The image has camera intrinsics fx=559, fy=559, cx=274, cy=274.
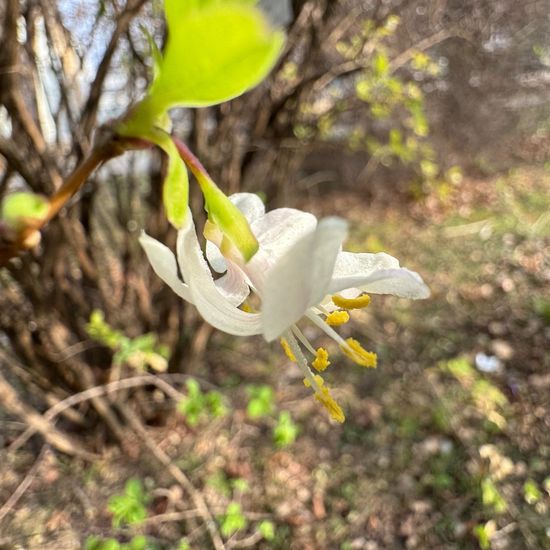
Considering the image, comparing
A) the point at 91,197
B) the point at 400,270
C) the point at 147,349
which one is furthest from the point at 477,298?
the point at 400,270

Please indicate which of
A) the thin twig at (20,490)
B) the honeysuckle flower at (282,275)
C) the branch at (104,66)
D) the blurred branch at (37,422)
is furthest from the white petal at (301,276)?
the thin twig at (20,490)

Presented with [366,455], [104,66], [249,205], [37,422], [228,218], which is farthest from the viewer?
[366,455]

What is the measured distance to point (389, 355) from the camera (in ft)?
7.04

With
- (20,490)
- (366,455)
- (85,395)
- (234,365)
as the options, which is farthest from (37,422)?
(366,455)

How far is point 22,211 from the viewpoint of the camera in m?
0.27

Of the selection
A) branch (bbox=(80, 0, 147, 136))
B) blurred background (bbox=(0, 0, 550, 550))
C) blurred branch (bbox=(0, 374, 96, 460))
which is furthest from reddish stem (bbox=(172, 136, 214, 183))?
blurred branch (bbox=(0, 374, 96, 460))

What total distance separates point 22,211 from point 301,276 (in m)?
0.15

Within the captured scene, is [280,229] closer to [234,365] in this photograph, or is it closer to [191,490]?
[191,490]

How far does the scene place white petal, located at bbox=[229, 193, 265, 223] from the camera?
43 cm

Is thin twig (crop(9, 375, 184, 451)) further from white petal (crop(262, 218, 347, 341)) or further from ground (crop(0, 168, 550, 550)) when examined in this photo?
white petal (crop(262, 218, 347, 341))

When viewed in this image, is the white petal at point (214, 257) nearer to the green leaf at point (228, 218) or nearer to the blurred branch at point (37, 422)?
the green leaf at point (228, 218)

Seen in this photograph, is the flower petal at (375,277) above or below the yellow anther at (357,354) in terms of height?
above

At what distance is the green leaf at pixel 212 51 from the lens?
0.72ft

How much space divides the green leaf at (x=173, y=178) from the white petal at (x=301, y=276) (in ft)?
0.21
